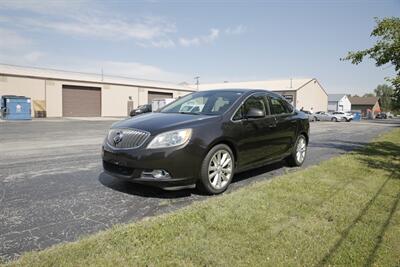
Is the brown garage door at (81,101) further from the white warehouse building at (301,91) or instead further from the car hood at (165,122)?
the car hood at (165,122)

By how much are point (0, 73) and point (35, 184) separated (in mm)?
28423

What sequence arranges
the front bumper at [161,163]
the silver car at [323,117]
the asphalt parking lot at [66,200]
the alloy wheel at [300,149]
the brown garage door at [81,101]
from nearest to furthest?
1. the asphalt parking lot at [66,200]
2. the front bumper at [161,163]
3. the alloy wheel at [300,149]
4. the brown garage door at [81,101]
5. the silver car at [323,117]

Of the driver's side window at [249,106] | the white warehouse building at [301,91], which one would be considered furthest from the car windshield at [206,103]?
the white warehouse building at [301,91]

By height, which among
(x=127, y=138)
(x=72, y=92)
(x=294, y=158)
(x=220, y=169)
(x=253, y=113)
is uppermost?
(x=72, y=92)

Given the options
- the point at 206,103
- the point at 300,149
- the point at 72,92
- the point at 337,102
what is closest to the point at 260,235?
the point at 206,103

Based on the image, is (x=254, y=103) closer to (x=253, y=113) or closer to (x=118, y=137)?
(x=253, y=113)

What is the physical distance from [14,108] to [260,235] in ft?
91.3

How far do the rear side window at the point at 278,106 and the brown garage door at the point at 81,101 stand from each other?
99.9 feet

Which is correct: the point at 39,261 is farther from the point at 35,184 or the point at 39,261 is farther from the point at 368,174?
the point at 368,174

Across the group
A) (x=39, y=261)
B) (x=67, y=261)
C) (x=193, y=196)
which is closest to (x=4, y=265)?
(x=39, y=261)

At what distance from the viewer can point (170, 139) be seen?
4469 mm

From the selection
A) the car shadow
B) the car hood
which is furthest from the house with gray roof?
the car hood

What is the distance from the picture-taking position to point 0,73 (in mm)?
28875

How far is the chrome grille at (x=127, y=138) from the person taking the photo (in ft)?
14.8
